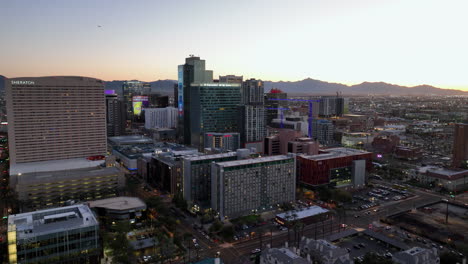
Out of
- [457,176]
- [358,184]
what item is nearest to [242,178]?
[358,184]

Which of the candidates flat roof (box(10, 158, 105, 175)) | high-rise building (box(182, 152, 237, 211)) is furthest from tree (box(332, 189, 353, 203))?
flat roof (box(10, 158, 105, 175))

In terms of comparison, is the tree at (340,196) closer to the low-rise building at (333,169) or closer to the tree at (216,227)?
the low-rise building at (333,169)

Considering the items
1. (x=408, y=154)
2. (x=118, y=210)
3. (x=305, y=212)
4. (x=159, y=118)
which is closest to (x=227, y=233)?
(x=305, y=212)

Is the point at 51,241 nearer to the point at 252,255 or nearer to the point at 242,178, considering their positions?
the point at 252,255

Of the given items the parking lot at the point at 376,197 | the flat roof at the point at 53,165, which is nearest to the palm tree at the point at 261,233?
the parking lot at the point at 376,197

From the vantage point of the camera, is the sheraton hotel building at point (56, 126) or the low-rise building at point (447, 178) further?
the sheraton hotel building at point (56, 126)

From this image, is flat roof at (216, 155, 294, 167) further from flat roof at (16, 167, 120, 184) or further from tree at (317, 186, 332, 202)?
flat roof at (16, 167, 120, 184)

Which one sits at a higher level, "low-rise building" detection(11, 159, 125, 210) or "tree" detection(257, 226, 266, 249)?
"low-rise building" detection(11, 159, 125, 210)
